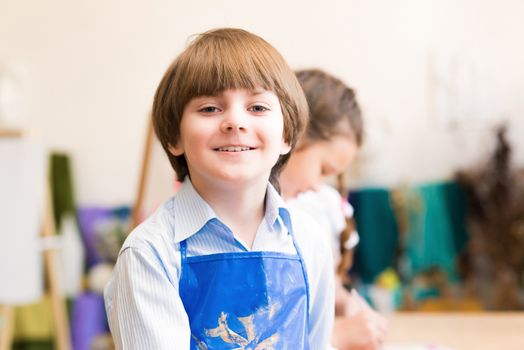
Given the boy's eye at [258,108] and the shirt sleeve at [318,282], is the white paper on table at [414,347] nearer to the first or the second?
the shirt sleeve at [318,282]

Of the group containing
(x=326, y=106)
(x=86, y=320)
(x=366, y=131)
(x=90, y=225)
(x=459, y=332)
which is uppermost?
(x=326, y=106)

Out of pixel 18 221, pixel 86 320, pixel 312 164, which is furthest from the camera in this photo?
pixel 86 320

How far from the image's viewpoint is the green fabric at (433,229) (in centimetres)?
313

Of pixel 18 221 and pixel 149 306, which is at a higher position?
pixel 149 306

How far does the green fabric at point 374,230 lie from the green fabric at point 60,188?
1.44 m

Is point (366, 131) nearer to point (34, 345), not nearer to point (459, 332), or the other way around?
point (459, 332)

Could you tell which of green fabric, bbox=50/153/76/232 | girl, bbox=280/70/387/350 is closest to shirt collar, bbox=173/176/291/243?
girl, bbox=280/70/387/350

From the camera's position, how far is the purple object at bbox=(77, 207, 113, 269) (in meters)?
3.45

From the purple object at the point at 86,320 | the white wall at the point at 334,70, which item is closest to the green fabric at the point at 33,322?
the purple object at the point at 86,320

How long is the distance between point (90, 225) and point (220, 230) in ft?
9.03

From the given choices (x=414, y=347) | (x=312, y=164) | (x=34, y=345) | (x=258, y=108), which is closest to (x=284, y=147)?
(x=258, y=108)

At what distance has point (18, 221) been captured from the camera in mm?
2781

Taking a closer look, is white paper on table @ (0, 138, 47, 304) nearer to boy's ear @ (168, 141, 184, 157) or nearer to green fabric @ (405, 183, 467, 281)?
green fabric @ (405, 183, 467, 281)

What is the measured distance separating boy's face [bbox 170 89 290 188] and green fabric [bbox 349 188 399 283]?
7.61 feet
